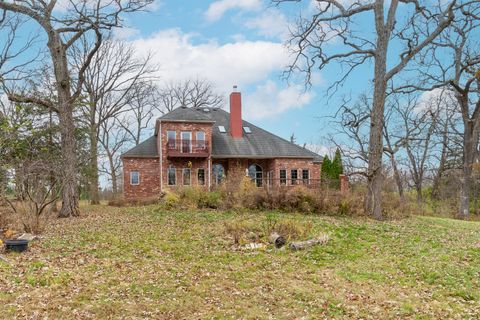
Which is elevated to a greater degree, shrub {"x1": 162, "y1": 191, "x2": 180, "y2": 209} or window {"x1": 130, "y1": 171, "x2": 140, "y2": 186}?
window {"x1": 130, "y1": 171, "x2": 140, "y2": 186}

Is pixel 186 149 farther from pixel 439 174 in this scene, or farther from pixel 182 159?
pixel 439 174

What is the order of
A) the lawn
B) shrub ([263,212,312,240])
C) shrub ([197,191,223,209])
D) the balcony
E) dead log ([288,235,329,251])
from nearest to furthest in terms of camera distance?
1. the lawn
2. dead log ([288,235,329,251])
3. shrub ([263,212,312,240])
4. shrub ([197,191,223,209])
5. the balcony

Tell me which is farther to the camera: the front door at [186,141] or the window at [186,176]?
the window at [186,176]

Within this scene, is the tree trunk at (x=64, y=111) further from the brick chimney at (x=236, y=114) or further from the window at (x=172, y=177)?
the brick chimney at (x=236, y=114)

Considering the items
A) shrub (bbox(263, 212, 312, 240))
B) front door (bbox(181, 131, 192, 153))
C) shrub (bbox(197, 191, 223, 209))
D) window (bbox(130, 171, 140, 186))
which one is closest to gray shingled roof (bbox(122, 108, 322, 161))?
front door (bbox(181, 131, 192, 153))

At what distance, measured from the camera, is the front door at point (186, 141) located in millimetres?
26641

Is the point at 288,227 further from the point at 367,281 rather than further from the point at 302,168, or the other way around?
the point at 302,168

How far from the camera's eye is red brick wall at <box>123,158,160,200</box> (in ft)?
87.5

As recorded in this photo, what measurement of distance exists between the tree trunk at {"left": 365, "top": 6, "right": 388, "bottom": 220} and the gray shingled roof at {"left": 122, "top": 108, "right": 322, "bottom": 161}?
40.6 feet

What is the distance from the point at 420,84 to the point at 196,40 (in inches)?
466

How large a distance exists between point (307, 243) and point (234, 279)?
9.92 feet

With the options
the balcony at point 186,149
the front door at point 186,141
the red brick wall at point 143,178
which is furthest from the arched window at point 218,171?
the red brick wall at point 143,178

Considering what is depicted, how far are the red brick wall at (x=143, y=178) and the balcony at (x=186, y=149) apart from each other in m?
1.66

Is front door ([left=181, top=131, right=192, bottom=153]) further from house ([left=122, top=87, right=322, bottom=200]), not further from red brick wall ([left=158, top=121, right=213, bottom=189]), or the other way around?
red brick wall ([left=158, top=121, right=213, bottom=189])
